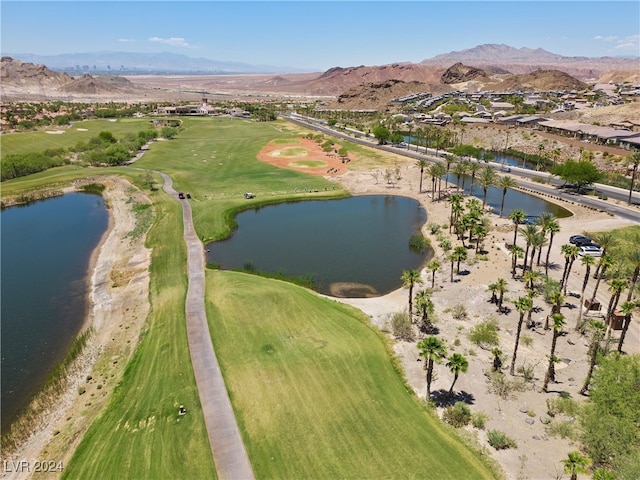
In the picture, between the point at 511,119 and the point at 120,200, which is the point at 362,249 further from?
the point at 511,119

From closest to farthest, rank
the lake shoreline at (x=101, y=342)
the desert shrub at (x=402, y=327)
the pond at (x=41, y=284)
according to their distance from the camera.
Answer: the lake shoreline at (x=101, y=342), the pond at (x=41, y=284), the desert shrub at (x=402, y=327)

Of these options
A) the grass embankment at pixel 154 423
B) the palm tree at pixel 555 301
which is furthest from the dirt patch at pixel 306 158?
the grass embankment at pixel 154 423

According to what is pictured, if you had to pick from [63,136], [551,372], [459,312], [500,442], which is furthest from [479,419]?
[63,136]

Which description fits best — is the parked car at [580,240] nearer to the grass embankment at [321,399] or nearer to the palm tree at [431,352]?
the grass embankment at [321,399]

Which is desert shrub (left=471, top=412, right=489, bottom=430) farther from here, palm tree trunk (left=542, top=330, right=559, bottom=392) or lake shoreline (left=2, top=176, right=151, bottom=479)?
lake shoreline (left=2, top=176, right=151, bottom=479)

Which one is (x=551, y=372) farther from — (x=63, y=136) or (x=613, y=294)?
(x=63, y=136)
